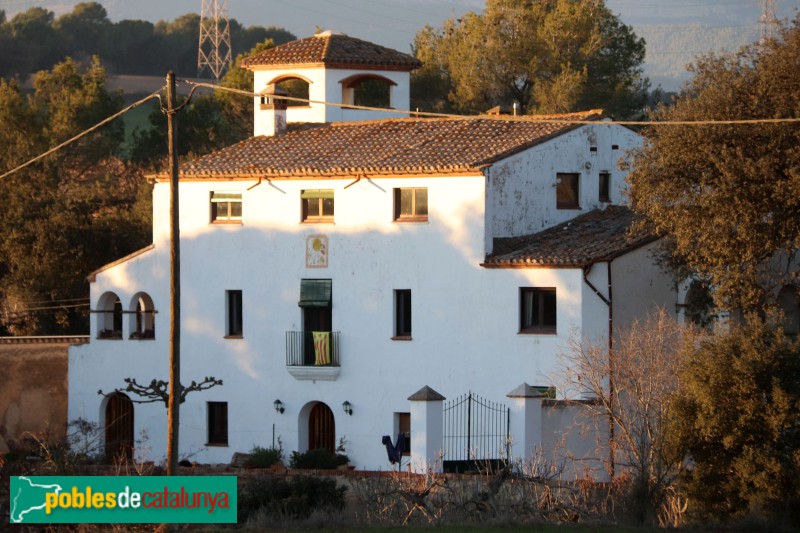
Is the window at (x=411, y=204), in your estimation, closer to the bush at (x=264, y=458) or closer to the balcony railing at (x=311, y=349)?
the balcony railing at (x=311, y=349)

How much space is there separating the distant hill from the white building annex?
3419 inches

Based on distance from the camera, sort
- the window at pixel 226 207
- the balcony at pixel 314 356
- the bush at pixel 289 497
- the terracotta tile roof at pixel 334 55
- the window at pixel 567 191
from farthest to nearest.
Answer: the terracotta tile roof at pixel 334 55 → the window at pixel 226 207 → the window at pixel 567 191 → the balcony at pixel 314 356 → the bush at pixel 289 497

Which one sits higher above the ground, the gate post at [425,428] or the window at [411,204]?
the window at [411,204]

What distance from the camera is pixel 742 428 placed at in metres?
22.8

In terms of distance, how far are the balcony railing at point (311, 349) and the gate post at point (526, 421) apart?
624 cm

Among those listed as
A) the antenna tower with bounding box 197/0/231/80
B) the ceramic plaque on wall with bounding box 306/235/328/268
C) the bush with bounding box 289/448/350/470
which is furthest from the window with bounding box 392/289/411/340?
the antenna tower with bounding box 197/0/231/80

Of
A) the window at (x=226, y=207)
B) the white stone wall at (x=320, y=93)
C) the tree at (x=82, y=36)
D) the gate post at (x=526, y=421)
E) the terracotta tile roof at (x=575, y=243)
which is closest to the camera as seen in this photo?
the gate post at (x=526, y=421)

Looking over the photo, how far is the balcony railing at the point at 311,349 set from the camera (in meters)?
33.9

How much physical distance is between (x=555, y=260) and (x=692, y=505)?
9287 mm

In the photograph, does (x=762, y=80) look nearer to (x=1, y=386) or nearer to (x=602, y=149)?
(x=602, y=149)

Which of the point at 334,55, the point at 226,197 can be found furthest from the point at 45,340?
the point at 334,55

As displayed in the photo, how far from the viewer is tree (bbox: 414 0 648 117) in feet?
161

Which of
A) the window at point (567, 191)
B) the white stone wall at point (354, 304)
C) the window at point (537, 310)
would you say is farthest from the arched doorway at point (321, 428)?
the window at point (567, 191)

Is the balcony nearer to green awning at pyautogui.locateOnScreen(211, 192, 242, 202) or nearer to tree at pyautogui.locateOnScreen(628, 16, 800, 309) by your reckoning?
green awning at pyautogui.locateOnScreen(211, 192, 242, 202)
